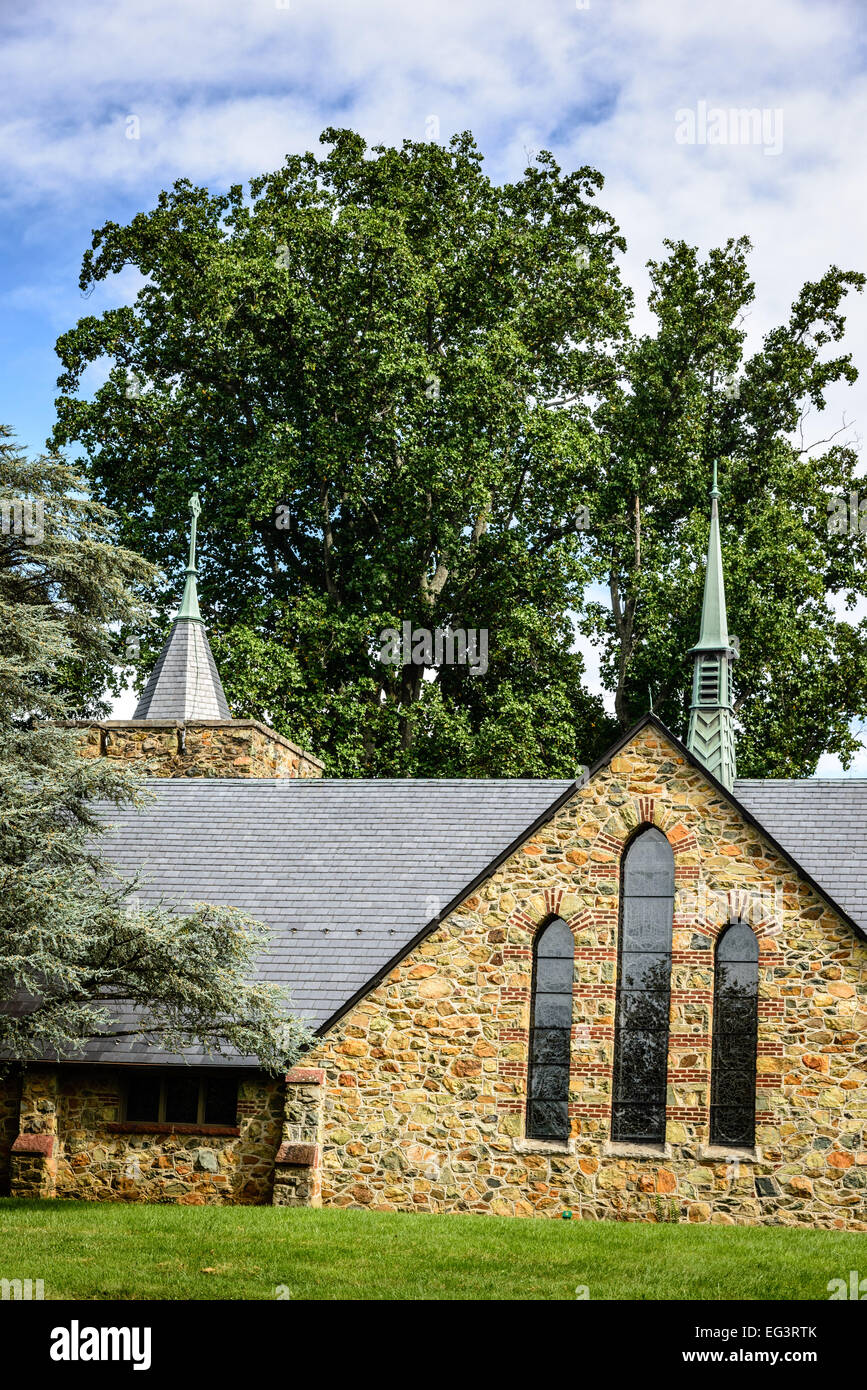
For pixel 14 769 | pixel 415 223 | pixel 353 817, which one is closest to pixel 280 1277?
pixel 14 769

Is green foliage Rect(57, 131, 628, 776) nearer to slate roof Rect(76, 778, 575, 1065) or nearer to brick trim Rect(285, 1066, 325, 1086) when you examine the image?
slate roof Rect(76, 778, 575, 1065)

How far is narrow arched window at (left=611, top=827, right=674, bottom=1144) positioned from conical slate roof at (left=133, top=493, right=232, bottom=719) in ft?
36.8

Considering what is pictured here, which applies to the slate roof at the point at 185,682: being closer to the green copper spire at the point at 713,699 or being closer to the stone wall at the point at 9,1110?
the green copper spire at the point at 713,699

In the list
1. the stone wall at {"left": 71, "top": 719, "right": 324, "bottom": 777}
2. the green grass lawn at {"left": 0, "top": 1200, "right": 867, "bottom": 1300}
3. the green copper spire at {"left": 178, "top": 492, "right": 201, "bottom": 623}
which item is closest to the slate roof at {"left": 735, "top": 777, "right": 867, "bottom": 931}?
the green grass lawn at {"left": 0, "top": 1200, "right": 867, "bottom": 1300}

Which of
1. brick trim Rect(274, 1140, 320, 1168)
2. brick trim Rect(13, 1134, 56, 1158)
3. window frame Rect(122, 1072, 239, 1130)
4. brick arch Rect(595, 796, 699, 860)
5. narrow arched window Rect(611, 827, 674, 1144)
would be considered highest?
brick arch Rect(595, 796, 699, 860)

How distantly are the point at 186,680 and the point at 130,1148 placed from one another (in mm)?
10733

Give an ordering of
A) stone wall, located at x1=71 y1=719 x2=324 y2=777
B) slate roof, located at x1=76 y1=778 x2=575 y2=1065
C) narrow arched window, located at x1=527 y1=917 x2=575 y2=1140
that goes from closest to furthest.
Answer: narrow arched window, located at x1=527 y1=917 x2=575 y2=1140, slate roof, located at x1=76 y1=778 x2=575 y2=1065, stone wall, located at x1=71 y1=719 x2=324 y2=777

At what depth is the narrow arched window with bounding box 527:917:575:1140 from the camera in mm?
18188

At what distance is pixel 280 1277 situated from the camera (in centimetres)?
1301

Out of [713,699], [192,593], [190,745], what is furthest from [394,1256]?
[192,593]

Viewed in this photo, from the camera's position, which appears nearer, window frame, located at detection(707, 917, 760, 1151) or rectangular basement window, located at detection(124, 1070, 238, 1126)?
window frame, located at detection(707, 917, 760, 1151)

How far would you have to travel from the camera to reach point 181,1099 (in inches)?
750
